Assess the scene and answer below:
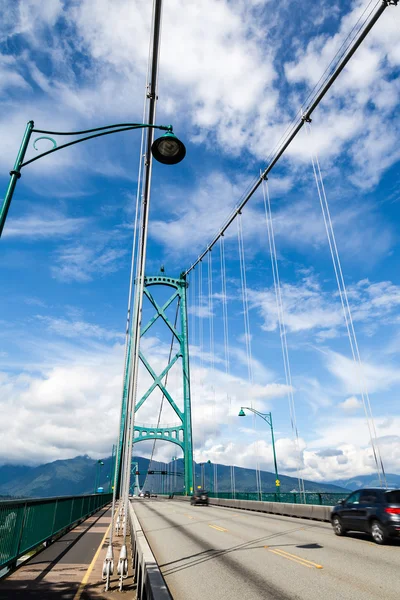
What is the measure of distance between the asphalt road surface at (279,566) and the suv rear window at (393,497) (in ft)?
3.43

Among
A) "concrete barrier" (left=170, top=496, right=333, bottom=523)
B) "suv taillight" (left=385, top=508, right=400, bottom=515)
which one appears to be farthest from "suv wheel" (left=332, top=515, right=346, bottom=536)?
"concrete barrier" (left=170, top=496, right=333, bottom=523)

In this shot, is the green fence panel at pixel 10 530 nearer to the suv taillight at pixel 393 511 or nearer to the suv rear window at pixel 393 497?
the suv taillight at pixel 393 511

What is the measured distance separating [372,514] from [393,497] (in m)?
0.76

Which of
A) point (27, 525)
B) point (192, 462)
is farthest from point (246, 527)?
point (192, 462)

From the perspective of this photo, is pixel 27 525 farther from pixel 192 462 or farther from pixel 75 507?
pixel 192 462

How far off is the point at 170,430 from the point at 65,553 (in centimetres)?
4387

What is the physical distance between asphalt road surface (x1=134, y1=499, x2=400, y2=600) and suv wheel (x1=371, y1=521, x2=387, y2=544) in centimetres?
23

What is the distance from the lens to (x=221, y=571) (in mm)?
7754

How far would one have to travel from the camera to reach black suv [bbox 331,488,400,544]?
10125 mm

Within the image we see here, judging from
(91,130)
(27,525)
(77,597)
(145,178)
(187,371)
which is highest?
(187,371)

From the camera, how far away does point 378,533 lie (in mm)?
10500

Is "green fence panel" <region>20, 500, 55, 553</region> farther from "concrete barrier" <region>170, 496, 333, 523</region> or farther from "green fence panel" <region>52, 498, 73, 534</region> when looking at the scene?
"concrete barrier" <region>170, 496, 333, 523</region>

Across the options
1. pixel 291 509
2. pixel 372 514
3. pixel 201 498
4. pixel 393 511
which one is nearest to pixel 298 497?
pixel 291 509

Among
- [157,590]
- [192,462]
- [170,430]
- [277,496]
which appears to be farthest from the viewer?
[170,430]
